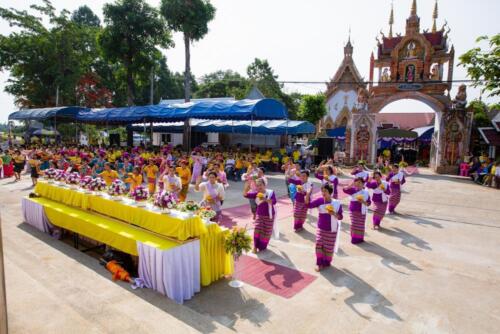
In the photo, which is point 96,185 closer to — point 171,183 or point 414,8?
point 171,183

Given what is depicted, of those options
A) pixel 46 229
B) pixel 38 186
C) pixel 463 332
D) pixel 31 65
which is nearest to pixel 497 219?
pixel 463 332

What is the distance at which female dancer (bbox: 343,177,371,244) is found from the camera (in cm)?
773

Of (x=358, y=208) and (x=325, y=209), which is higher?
(x=325, y=209)

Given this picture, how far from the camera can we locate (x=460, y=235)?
894 centimetres

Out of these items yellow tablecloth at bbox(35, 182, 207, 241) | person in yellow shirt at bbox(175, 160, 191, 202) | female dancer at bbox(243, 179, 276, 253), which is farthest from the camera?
person in yellow shirt at bbox(175, 160, 191, 202)

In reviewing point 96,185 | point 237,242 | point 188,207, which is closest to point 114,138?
point 96,185

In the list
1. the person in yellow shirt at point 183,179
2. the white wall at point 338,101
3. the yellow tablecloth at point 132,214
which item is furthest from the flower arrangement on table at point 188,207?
the white wall at point 338,101

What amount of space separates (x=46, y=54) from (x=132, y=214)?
3597 cm

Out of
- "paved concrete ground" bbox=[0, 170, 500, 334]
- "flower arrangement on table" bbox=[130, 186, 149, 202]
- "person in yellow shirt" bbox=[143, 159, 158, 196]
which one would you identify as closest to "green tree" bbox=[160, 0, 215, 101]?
"person in yellow shirt" bbox=[143, 159, 158, 196]

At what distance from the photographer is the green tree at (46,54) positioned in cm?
3419

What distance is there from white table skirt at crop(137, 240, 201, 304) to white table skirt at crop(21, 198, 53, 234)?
163 inches

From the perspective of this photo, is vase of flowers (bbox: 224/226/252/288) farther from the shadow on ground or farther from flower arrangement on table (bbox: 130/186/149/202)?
flower arrangement on table (bbox: 130/186/149/202)

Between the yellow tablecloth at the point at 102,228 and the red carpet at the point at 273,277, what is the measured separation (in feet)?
5.17

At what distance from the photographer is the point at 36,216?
853cm
